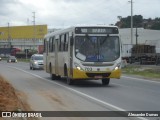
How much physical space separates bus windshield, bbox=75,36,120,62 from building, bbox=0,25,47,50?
99910 millimetres

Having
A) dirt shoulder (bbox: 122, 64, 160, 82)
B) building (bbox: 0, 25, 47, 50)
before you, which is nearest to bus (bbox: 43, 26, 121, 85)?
dirt shoulder (bbox: 122, 64, 160, 82)

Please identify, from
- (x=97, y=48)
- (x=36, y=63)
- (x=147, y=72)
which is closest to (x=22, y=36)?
(x=36, y=63)

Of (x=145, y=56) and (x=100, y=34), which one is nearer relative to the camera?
(x=100, y=34)

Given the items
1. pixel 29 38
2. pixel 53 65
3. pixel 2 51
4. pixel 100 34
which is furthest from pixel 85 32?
pixel 2 51

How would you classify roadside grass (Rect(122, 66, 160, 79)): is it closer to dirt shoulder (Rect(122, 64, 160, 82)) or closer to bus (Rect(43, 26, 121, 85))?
dirt shoulder (Rect(122, 64, 160, 82))

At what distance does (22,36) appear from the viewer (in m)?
130

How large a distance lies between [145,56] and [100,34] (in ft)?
131

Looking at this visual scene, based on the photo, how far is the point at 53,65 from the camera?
29.5m

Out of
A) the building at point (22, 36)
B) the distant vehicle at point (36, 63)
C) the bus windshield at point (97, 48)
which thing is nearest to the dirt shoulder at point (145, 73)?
the bus windshield at point (97, 48)

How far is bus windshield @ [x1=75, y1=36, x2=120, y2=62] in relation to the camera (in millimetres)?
23016

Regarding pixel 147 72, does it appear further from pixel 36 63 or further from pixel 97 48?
pixel 97 48

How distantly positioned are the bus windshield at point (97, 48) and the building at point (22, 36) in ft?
328

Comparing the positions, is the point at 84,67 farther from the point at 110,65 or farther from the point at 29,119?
the point at 29,119

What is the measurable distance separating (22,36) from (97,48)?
4247 inches
